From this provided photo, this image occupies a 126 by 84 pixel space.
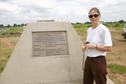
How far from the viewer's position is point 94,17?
18.1ft

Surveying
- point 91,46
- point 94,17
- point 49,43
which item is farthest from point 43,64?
point 94,17

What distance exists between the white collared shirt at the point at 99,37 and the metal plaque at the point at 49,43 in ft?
4.79

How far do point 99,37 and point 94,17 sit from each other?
1.17ft

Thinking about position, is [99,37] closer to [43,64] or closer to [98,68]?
[98,68]

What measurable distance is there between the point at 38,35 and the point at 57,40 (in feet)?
1.41

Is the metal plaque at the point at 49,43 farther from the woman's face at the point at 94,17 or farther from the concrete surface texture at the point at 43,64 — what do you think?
the woman's face at the point at 94,17

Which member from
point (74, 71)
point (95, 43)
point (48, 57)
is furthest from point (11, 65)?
point (95, 43)

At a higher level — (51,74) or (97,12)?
(97,12)

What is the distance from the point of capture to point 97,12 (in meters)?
5.51

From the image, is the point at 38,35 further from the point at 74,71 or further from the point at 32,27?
the point at 74,71

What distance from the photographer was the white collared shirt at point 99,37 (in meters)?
5.46

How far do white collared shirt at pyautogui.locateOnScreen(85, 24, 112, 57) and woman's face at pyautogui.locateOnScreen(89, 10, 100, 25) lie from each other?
0.10 meters

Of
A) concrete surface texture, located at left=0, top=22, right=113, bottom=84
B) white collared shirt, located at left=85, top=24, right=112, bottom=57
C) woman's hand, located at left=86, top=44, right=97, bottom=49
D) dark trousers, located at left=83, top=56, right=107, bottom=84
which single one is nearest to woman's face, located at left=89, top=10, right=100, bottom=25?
white collared shirt, located at left=85, top=24, right=112, bottom=57

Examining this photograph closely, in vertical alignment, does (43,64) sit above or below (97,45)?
below
